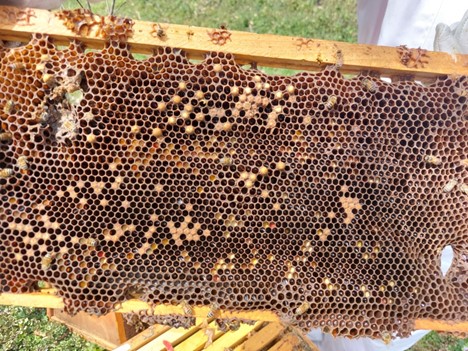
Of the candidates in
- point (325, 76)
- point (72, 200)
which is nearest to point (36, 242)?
point (72, 200)

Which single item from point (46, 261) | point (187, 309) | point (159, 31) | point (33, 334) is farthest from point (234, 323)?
point (33, 334)

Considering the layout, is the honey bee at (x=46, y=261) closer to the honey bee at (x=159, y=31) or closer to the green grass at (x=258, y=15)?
the honey bee at (x=159, y=31)

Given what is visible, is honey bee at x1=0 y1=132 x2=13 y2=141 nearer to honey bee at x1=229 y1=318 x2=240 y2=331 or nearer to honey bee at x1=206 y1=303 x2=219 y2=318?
honey bee at x1=206 y1=303 x2=219 y2=318

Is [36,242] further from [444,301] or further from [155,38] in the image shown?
[444,301]

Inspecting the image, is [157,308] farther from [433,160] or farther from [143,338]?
[433,160]

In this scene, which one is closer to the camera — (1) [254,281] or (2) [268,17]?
(1) [254,281]

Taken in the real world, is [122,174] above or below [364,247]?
below

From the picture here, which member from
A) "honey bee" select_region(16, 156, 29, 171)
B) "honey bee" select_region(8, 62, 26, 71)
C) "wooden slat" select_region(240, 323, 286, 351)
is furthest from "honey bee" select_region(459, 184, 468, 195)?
"honey bee" select_region(8, 62, 26, 71)
